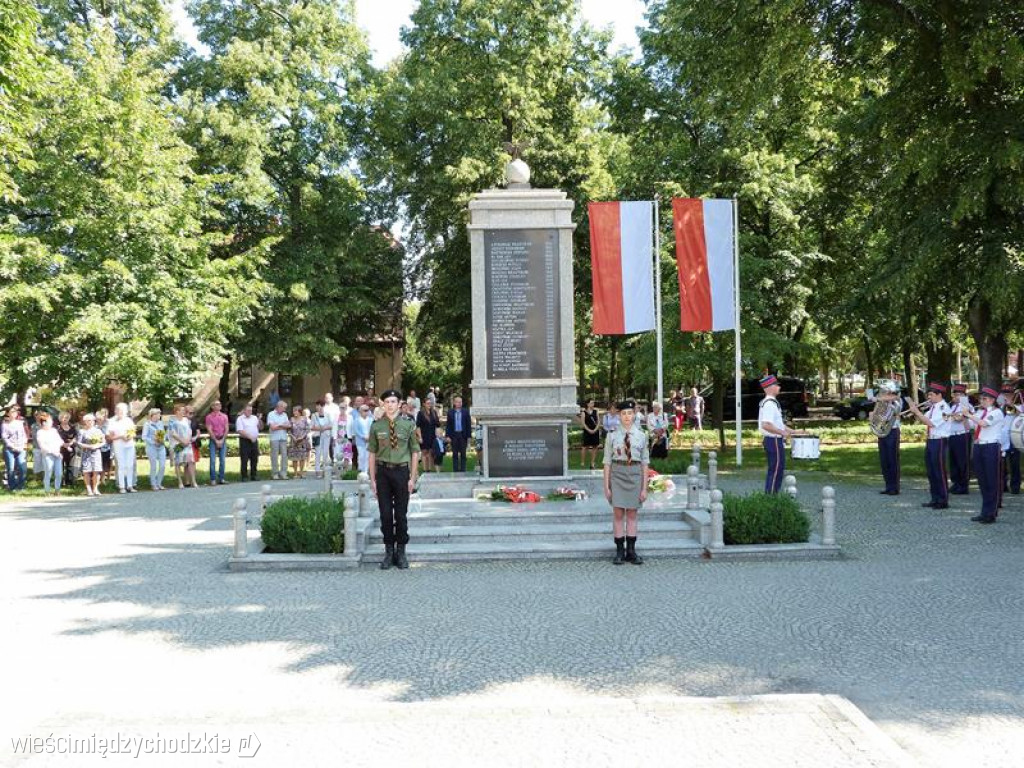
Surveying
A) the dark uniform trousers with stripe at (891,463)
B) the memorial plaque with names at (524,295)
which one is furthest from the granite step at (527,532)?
the dark uniform trousers with stripe at (891,463)

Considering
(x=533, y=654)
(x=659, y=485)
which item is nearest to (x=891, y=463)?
(x=659, y=485)

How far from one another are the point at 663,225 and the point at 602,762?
23.5 metres

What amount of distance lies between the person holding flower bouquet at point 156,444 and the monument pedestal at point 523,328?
9268 millimetres

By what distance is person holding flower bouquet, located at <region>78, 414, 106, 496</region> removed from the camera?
1822cm

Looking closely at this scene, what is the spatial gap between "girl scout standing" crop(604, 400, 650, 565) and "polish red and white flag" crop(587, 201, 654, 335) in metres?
8.12

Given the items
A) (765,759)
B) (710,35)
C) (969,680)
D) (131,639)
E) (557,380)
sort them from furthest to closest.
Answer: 1. (710,35)
2. (557,380)
3. (131,639)
4. (969,680)
5. (765,759)

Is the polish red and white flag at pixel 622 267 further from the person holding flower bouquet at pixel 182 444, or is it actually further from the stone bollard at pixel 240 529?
the person holding flower bouquet at pixel 182 444

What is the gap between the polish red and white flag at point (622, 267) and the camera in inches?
699

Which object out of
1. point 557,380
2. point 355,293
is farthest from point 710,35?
point 355,293

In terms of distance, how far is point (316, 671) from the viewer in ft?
20.4

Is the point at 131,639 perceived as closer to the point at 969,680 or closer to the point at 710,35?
the point at 969,680

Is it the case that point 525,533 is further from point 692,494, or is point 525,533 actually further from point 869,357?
point 869,357

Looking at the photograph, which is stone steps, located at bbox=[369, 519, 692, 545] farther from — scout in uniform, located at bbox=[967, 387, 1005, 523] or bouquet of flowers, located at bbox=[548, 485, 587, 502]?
scout in uniform, located at bbox=[967, 387, 1005, 523]

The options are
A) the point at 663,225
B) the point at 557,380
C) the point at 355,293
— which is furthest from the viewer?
the point at 355,293
